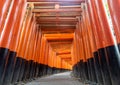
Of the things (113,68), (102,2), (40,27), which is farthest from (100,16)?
(40,27)

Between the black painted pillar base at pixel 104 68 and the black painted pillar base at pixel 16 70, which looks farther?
the black painted pillar base at pixel 16 70

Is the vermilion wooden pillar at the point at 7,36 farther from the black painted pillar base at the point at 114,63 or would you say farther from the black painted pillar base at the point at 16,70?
the black painted pillar base at the point at 114,63

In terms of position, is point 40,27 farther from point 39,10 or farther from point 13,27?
point 13,27

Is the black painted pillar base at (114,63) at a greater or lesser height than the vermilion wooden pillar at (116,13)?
lesser

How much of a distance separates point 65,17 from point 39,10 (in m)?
1.56

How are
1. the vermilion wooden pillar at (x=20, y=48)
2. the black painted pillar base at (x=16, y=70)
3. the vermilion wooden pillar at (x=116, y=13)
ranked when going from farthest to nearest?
the vermilion wooden pillar at (x=20, y=48)
the black painted pillar base at (x=16, y=70)
the vermilion wooden pillar at (x=116, y=13)

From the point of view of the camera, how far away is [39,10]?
326 inches

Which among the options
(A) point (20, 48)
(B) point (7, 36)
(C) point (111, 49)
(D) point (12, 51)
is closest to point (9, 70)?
(D) point (12, 51)

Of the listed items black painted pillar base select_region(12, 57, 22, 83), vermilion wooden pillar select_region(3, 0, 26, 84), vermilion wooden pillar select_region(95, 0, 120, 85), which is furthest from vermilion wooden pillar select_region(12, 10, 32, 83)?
vermilion wooden pillar select_region(95, 0, 120, 85)

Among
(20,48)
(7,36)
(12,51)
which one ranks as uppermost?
(20,48)

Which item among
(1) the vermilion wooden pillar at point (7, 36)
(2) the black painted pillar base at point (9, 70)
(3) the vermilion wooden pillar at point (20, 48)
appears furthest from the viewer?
(3) the vermilion wooden pillar at point (20, 48)

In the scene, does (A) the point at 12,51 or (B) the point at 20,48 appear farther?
(B) the point at 20,48

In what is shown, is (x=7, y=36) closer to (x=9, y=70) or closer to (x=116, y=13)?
(x=9, y=70)

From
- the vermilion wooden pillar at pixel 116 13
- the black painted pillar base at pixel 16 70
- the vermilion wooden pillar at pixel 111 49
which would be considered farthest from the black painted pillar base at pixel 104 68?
the black painted pillar base at pixel 16 70
